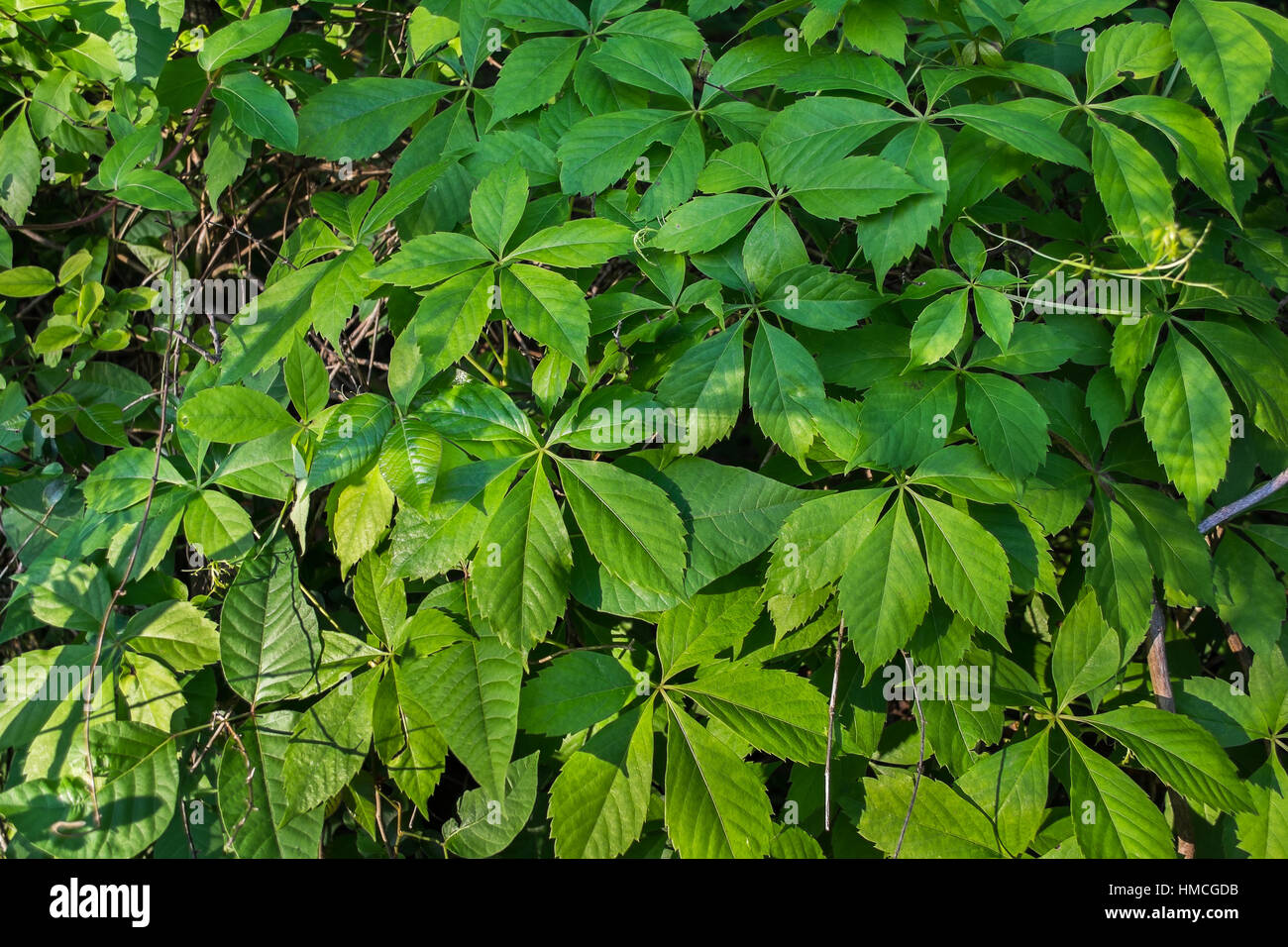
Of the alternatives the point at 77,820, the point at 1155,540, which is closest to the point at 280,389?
the point at 77,820

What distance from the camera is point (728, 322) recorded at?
1503 millimetres

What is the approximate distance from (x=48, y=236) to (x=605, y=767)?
202cm

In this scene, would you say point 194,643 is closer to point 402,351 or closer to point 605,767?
point 402,351

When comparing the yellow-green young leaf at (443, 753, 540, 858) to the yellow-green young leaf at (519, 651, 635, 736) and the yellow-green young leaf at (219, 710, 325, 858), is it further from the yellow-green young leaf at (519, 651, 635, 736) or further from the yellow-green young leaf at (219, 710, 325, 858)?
the yellow-green young leaf at (219, 710, 325, 858)

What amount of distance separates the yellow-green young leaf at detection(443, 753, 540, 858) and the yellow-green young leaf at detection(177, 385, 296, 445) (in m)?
0.74

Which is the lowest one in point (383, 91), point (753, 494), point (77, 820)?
point (77, 820)

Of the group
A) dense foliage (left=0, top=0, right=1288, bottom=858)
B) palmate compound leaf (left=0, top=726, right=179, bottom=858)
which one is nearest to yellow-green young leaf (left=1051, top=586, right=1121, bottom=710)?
dense foliage (left=0, top=0, right=1288, bottom=858)

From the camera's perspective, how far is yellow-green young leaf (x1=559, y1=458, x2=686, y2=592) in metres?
1.32

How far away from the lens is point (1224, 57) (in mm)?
1317

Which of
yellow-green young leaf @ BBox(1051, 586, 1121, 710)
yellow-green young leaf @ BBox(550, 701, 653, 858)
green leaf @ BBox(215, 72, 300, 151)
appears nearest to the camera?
yellow-green young leaf @ BBox(550, 701, 653, 858)

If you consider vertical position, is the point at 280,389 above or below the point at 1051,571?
above

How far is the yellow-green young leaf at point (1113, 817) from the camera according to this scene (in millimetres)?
1376

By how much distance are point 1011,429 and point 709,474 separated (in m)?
0.47

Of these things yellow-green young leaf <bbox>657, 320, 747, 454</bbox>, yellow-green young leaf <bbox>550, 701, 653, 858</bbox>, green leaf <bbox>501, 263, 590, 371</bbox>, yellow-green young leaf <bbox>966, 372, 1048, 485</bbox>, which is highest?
green leaf <bbox>501, 263, 590, 371</bbox>
